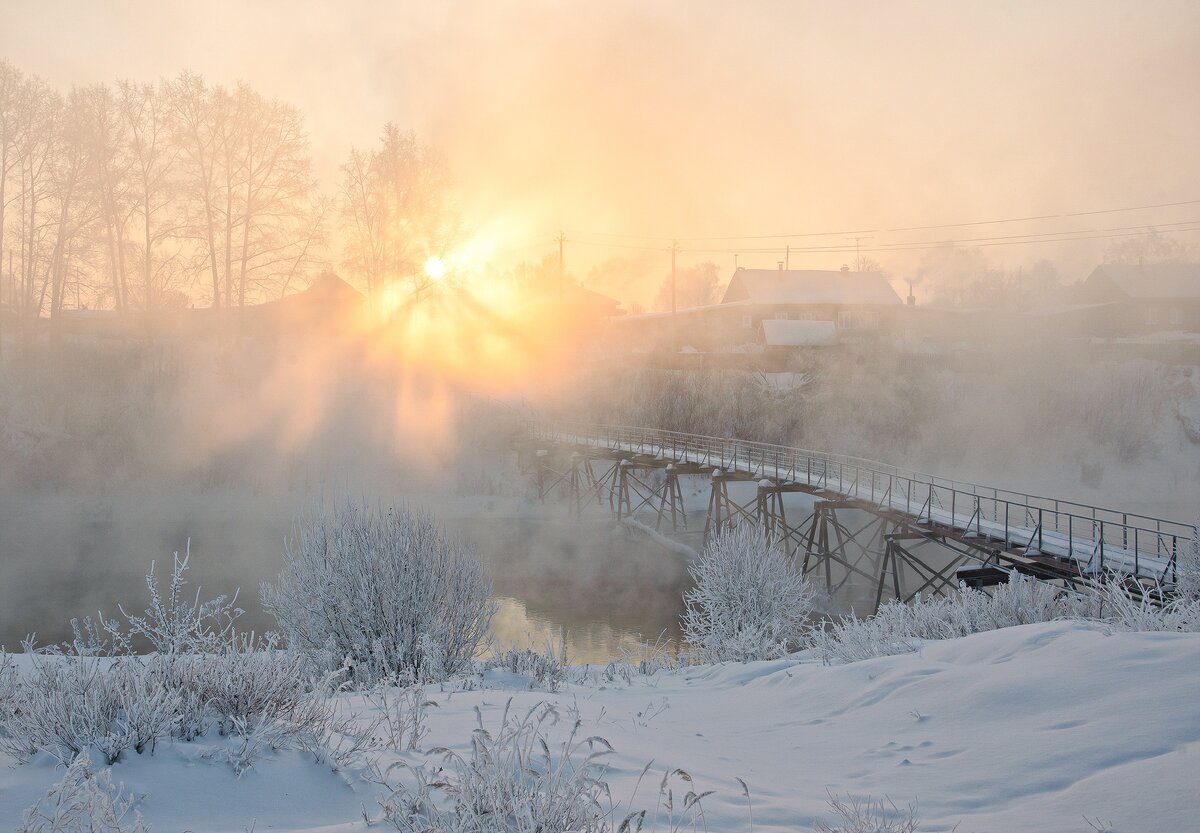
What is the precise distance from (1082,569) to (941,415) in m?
26.5

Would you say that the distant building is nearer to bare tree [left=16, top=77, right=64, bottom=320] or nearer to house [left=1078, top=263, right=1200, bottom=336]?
house [left=1078, top=263, right=1200, bottom=336]

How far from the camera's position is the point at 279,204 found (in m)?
32.1

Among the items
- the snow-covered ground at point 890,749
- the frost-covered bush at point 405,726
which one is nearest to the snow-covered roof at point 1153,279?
the snow-covered ground at point 890,749

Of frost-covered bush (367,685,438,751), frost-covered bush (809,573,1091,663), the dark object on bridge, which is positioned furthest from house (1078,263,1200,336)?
frost-covered bush (367,685,438,751)

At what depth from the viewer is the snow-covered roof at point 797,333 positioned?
42094 millimetres

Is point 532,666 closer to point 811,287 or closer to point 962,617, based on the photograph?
point 962,617

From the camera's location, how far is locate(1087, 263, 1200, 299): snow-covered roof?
46938 millimetres

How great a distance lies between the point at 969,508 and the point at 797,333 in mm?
20901

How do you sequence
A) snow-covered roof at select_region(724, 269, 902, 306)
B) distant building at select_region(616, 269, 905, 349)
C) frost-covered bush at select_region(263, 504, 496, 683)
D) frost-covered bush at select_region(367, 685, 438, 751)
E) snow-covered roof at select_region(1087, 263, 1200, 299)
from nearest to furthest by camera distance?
frost-covered bush at select_region(367, 685, 438, 751) < frost-covered bush at select_region(263, 504, 496, 683) < snow-covered roof at select_region(1087, 263, 1200, 299) < distant building at select_region(616, 269, 905, 349) < snow-covered roof at select_region(724, 269, 902, 306)

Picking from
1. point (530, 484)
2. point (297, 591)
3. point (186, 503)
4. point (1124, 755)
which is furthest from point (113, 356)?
point (1124, 755)

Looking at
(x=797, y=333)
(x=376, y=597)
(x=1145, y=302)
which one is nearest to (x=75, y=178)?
(x=376, y=597)

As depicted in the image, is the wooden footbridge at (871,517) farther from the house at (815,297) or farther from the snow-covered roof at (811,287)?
the snow-covered roof at (811,287)

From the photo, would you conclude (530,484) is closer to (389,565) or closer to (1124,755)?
(389,565)

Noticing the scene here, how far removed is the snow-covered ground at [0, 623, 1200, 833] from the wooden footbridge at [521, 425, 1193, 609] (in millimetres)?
3403
